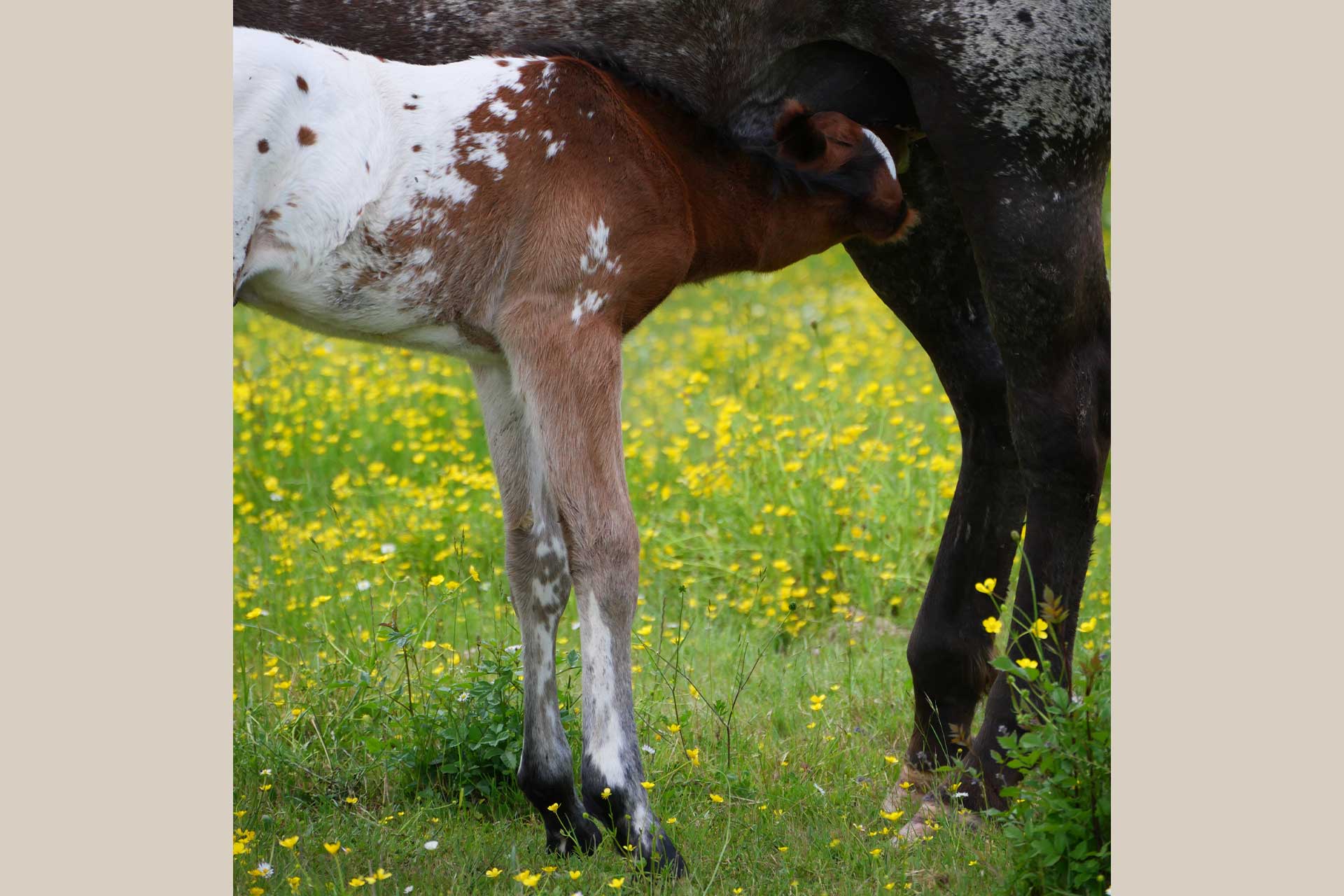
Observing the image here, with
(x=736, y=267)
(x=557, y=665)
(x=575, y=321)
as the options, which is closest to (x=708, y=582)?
(x=557, y=665)

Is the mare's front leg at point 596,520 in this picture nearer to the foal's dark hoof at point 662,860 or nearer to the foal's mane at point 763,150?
the foal's dark hoof at point 662,860

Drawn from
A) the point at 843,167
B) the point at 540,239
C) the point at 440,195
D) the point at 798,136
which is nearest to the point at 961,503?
the point at 843,167

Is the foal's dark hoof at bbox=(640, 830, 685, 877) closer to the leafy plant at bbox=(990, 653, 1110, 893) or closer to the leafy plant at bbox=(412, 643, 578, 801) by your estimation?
the leafy plant at bbox=(412, 643, 578, 801)

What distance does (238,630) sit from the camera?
4.98 metres

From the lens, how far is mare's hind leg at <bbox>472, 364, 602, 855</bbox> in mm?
3689

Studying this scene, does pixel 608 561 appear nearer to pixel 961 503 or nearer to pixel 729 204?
pixel 729 204

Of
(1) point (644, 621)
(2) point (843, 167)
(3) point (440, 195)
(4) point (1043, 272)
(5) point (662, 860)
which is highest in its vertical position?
(2) point (843, 167)

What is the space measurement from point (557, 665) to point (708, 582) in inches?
45.9

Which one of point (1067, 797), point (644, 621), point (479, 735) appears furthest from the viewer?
point (644, 621)

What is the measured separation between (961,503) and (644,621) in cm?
137

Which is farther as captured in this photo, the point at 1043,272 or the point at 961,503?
the point at 961,503

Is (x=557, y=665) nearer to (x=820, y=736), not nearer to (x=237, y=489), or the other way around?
(x=820, y=736)

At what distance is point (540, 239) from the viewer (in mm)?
3285

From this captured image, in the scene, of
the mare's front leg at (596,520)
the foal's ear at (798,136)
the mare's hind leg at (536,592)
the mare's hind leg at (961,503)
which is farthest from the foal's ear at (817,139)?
the mare's hind leg at (536,592)
